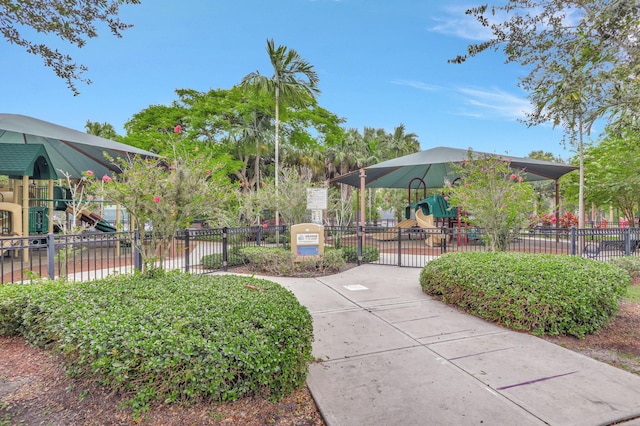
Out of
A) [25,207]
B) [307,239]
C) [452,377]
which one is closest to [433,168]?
[307,239]

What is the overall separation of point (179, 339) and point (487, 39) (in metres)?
5.48

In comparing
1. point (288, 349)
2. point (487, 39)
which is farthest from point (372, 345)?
point (487, 39)

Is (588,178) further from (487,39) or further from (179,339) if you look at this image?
(179,339)

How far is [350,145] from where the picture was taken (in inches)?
1508

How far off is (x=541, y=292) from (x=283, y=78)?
16.9 meters

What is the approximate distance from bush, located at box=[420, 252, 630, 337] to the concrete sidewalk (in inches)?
10.1

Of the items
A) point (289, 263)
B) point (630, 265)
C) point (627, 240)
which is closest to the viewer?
point (630, 265)

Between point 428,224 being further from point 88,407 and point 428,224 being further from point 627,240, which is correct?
point 88,407

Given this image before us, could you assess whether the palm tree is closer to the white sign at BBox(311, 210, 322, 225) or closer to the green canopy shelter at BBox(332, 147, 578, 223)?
the green canopy shelter at BBox(332, 147, 578, 223)

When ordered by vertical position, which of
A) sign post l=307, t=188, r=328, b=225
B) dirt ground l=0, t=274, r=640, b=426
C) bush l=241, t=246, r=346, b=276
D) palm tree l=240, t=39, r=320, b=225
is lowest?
dirt ground l=0, t=274, r=640, b=426

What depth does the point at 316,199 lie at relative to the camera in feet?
36.0

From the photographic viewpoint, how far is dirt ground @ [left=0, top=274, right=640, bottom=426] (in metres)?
2.46

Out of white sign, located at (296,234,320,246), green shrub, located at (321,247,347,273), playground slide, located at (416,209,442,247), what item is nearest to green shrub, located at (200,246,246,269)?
white sign, located at (296,234,320,246)

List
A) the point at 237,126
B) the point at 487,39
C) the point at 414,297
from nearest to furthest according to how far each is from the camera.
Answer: the point at 487,39
the point at 414,297
the point at 237,126
